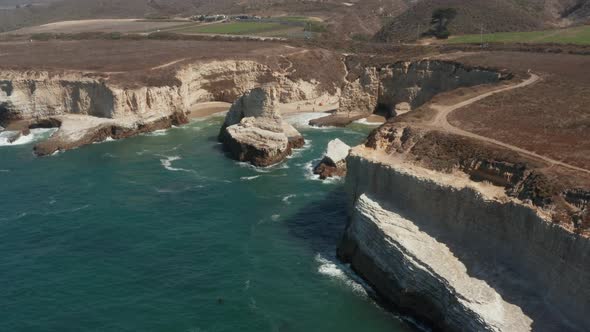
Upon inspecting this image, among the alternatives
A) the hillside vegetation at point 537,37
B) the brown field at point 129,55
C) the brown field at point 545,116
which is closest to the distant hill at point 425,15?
the hillside vegetation at point 537,37

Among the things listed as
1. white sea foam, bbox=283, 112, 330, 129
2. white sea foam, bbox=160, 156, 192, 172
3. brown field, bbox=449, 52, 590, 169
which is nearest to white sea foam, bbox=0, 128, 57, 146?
white sea foam, bbox=160, 156, 192, 172

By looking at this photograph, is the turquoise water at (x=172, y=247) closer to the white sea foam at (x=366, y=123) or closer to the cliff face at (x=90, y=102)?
the cliff face at (x=90, y=102)

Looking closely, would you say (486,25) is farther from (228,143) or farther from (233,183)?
(233,183)

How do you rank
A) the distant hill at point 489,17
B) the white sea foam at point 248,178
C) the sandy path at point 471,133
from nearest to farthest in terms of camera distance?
the sandy path at point 471,133
the white sea foam at point 248,178
the distant hill at point 489,17

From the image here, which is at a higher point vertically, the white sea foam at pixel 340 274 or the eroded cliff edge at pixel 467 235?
the eroded cliff edge at pixel 467 235

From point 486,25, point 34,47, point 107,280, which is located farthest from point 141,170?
point 486,25
